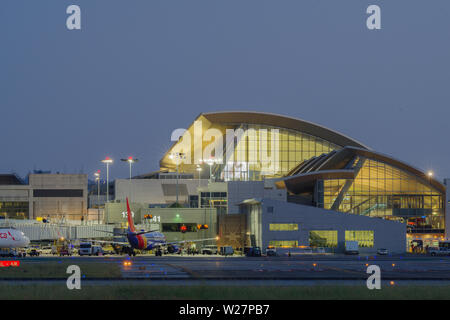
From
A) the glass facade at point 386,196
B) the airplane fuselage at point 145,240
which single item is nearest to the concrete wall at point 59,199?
the glass facade at point 386,196

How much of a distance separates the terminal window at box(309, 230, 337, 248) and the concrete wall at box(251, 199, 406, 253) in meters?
0.63

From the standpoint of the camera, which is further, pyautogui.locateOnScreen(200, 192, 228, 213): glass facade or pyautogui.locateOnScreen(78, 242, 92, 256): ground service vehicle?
pyautogui.locateOnScreen(200, 192, 228, 213): glass facade

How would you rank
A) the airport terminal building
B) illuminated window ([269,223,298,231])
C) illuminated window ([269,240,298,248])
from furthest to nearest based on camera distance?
the airport terminal building < illuminated window ([269,223,298,231]) < illuminated window ([269,240,298,248])

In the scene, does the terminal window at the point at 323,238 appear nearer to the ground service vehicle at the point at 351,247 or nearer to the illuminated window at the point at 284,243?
the illuminated window at the point at 284,243

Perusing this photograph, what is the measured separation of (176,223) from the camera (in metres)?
120

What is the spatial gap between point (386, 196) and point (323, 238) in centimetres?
2643

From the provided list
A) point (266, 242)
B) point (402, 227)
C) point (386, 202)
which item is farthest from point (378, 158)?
point (266, 242)

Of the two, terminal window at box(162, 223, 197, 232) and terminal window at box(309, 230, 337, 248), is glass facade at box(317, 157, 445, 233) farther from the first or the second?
terminal window at box(162, 223, 197, 232)

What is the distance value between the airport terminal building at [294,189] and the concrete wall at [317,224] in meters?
0.16

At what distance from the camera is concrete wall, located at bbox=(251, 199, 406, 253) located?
105938mm

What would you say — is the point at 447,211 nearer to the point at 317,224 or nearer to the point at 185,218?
the point at 317,224

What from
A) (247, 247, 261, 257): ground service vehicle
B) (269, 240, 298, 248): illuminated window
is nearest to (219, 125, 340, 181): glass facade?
(269, 240, 298, 248): illuminated window

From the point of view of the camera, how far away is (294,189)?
449 feet
